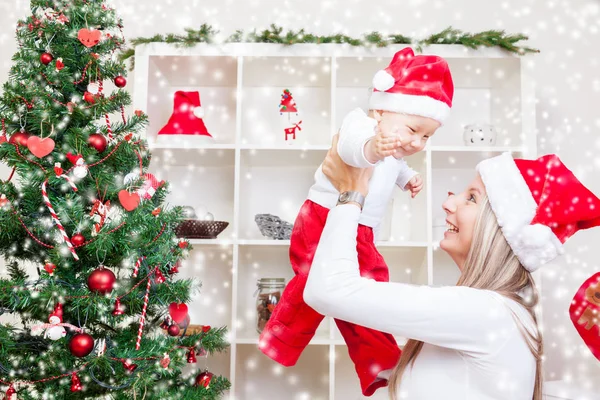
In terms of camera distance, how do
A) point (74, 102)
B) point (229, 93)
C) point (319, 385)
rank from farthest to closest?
point (229, 93), point (319, 385), point (74, 102)

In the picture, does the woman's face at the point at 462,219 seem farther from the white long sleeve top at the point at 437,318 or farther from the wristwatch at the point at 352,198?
the wristwatch at the point at 352,198

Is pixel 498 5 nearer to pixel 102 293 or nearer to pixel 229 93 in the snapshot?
pixel 229 93

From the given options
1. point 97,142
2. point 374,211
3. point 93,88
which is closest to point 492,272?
point 374,211

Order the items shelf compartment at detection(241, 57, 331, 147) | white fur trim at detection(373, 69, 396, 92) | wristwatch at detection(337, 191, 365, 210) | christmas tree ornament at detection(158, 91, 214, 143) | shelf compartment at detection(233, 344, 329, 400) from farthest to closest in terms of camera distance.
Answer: shelf compartment at detection(241, 57, 331, 147)
shelf compartment at detection(233, 344, 329, 400)
christmas tree ornament at detection(158, 91, 214, 143)
white fur trim at detection(373, 69, 396, 92)
wristwatch at detection(337, 191, 365, 210)

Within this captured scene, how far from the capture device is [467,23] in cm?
277

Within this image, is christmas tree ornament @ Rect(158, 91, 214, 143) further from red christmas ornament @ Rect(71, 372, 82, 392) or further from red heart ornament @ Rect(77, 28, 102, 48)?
red christmas ornament @ Rect(71, 372, 82, 392)

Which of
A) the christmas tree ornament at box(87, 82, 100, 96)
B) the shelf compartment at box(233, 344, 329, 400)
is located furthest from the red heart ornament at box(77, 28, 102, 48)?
the shelf compartment at box(233, 344, 329, 400)

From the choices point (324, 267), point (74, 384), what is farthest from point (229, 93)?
point (324, 267)

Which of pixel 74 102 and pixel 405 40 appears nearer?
pixel 74 102

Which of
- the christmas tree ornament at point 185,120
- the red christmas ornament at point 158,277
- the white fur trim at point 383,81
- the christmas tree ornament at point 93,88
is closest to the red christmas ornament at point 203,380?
the red christmas ornament at point 158,277

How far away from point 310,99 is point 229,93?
414 millimetres

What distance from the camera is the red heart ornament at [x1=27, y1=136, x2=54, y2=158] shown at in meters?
1.42

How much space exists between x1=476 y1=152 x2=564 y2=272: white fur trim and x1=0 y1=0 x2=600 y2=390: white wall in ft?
5.41

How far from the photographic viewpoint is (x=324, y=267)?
101 centimetres
